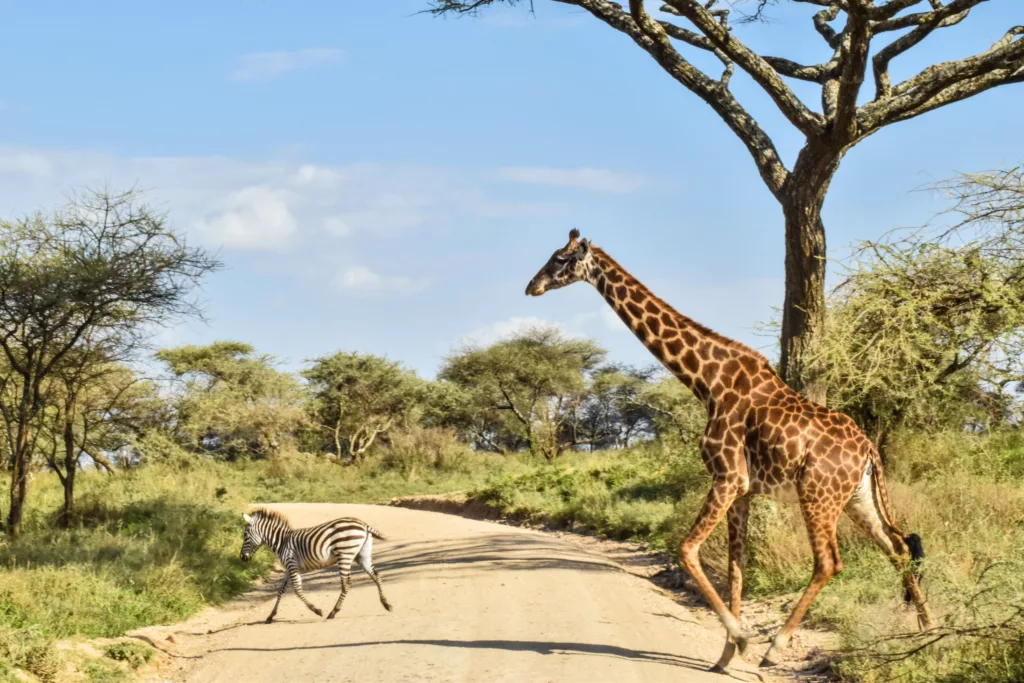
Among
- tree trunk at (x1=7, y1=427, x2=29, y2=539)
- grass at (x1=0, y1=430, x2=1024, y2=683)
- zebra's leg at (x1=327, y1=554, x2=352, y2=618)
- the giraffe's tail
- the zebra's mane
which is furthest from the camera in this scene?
tree trunk at (x1=7, y1=427, x2=29, y2=539)

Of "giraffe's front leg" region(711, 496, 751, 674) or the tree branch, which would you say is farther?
the tree branch

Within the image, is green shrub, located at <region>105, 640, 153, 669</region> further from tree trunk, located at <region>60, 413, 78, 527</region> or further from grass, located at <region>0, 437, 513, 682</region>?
tree trunk, located at <region>60, 413, 78, 527</region>

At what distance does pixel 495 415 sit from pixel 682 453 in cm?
2812

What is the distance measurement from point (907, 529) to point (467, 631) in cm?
530

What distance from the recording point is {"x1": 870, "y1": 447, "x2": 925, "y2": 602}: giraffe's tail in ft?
28.9

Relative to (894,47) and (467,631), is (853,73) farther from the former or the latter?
(467,631)

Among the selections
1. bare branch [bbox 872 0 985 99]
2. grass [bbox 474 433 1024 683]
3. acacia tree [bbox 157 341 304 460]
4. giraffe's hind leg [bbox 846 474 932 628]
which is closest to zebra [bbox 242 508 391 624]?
grass [bbox 474 433 1024 683]

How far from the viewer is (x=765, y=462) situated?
870 centimetres

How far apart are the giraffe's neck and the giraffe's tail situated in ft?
4.22

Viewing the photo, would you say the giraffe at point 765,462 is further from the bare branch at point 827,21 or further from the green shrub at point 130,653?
the bare branch at point 827,21

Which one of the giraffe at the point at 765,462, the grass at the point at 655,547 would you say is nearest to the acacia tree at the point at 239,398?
the grass at the point at 655,547

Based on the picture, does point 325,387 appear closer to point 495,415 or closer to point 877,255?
point 495,415

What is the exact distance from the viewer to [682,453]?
19.1 m

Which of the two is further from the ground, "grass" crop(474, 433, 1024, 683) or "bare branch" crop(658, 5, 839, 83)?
"bare branch" crop(658, 5, 839, 83)
